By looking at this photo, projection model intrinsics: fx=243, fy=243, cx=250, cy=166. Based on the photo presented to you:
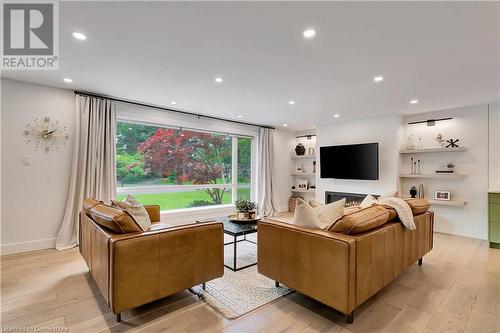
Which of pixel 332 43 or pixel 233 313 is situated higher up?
pixel 332 43

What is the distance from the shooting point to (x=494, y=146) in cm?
416

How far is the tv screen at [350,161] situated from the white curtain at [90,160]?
A: 4.54 meters

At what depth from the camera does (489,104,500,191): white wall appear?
163 inches

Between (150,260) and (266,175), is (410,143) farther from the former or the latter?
(150,260)

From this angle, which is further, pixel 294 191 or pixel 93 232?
pixel 294 191

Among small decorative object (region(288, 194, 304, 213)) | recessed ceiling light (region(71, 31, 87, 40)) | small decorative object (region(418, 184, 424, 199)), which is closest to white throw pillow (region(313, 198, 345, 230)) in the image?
recessed ceiling light (region(71, 31, 87, 40))

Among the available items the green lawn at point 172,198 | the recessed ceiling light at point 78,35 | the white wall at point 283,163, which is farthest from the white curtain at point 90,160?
the white wall at point 283,163

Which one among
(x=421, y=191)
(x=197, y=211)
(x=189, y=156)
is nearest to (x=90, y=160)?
(x=189, y=156)

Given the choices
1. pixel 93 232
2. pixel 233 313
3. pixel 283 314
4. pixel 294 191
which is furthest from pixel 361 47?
pixel 294 191

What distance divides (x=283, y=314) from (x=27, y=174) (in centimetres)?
391

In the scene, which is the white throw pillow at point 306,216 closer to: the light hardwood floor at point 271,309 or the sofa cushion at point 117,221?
the light hardwood floor at point 271,309

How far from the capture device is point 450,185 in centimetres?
459

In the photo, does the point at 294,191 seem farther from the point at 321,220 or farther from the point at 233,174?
the point at 321,220

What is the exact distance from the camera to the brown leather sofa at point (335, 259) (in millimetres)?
1807
